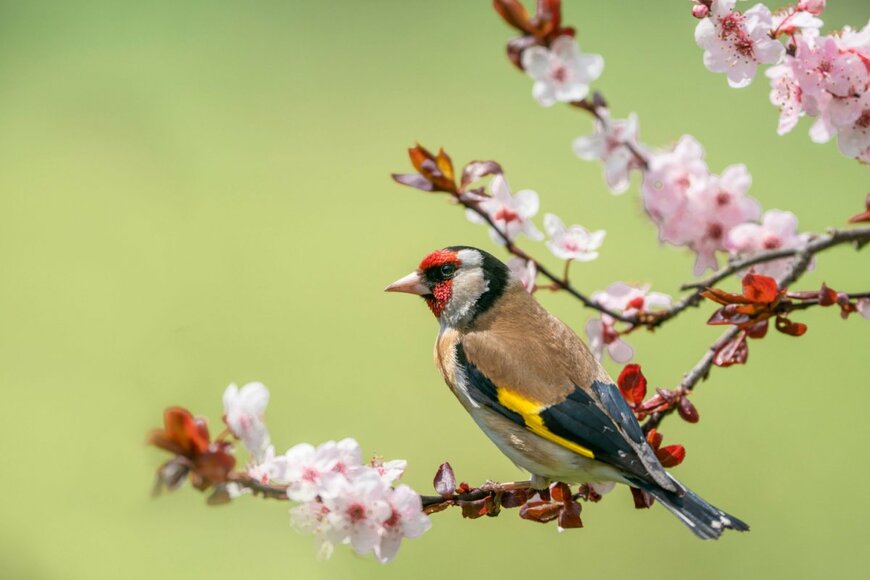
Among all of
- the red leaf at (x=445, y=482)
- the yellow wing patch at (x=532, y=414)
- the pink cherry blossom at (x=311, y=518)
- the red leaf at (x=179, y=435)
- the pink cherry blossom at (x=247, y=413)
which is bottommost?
the red leaf at (x=179, y=435)

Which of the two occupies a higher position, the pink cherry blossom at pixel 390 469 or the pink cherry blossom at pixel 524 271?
the pink cherry blossom at pixel 524 271

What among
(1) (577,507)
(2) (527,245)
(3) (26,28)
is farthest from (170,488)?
(3) (26,28)

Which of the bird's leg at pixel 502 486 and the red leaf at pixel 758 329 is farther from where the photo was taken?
the bird's leg at pixel 502 486

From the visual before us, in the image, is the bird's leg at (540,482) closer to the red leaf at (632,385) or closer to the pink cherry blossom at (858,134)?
the red leaf at (632,385)

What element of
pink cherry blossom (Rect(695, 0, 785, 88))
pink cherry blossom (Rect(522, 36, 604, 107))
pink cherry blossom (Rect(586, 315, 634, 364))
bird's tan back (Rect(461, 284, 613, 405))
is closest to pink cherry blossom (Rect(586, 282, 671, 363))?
pink cherry blossom (Rect(586, 315, 634, 364))

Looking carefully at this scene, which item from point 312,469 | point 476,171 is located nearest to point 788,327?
point 476,171

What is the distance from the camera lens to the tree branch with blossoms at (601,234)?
2.49 feet

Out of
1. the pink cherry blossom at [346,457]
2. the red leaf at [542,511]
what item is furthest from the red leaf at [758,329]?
the pink cherry blossom at [346,457]

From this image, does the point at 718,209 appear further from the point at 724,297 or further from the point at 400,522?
the point at 400,522

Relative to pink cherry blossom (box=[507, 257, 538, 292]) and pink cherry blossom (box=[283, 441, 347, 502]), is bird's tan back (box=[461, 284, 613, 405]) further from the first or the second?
pink cherry blossom (box=[283, 441, 347, 502])

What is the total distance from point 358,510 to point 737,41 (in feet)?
1.58

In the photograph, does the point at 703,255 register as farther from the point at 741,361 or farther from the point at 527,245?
the point at 527,245

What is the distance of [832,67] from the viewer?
0.93m

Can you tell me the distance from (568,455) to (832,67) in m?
0.43
